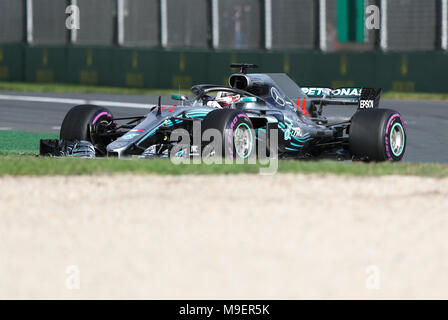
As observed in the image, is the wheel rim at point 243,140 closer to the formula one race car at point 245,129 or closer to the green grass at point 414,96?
the formula one race car at point 245,129

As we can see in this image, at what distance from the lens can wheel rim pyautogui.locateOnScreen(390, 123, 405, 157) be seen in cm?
1249

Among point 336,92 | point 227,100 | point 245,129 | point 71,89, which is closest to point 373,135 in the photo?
point 245,129

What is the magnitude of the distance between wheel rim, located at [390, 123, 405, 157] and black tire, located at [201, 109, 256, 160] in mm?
1961

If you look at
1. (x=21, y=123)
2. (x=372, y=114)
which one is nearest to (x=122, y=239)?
(x=372, y=114)

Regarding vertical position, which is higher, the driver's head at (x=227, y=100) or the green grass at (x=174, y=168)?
the driver's head at (x=227, y=100)

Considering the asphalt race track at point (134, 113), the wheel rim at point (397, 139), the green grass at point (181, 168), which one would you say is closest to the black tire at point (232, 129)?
the green grass at point (181, 168)

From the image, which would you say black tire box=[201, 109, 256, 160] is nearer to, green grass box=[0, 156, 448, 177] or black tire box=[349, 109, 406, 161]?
green grass box=[0, 156, 448, 177]

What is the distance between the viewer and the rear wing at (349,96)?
13.6 metres

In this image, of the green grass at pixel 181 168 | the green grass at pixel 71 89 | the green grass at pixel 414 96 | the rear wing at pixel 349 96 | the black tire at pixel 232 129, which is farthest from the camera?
the green grass at pixel 71 89

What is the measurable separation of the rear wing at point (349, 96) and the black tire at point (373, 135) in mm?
1175

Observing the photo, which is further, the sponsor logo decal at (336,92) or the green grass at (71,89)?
the green grass at (71,89)

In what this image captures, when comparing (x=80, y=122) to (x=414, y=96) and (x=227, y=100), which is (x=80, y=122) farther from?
(x=414, y=96)

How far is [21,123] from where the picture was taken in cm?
1925
